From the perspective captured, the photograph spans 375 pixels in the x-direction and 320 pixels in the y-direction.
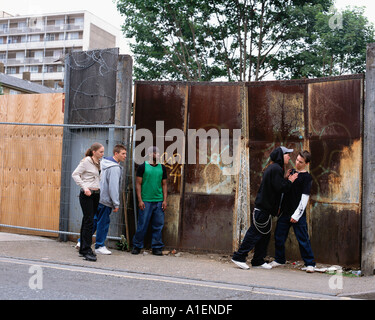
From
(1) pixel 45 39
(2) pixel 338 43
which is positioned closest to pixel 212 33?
(2) pixel 338 43

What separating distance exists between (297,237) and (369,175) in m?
Answer: 1.47

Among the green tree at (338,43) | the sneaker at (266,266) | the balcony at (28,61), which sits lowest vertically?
the sneaker at (266,266)

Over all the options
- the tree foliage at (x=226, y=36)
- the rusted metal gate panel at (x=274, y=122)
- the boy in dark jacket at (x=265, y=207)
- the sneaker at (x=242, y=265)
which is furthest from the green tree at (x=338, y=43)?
the sneaker at (x=242, y=265)

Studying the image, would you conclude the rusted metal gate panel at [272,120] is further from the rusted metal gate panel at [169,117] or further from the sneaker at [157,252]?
the sneaker at [157,252]

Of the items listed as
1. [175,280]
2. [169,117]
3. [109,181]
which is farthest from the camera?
[169,117]

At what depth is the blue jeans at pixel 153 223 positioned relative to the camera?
7.69m

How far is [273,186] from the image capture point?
6719 mm

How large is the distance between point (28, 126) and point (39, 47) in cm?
7437

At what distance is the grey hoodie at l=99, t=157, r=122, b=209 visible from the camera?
731 centimetres

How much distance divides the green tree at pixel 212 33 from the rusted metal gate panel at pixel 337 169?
440 inches

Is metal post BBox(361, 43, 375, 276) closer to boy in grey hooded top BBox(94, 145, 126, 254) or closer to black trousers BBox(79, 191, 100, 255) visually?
boy in grey hooded top BBox(94, 145, 126, 254)

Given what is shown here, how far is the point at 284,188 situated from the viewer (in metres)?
6.68

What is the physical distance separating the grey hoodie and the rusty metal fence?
1.14m

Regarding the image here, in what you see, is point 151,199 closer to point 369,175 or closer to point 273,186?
point 273,186
